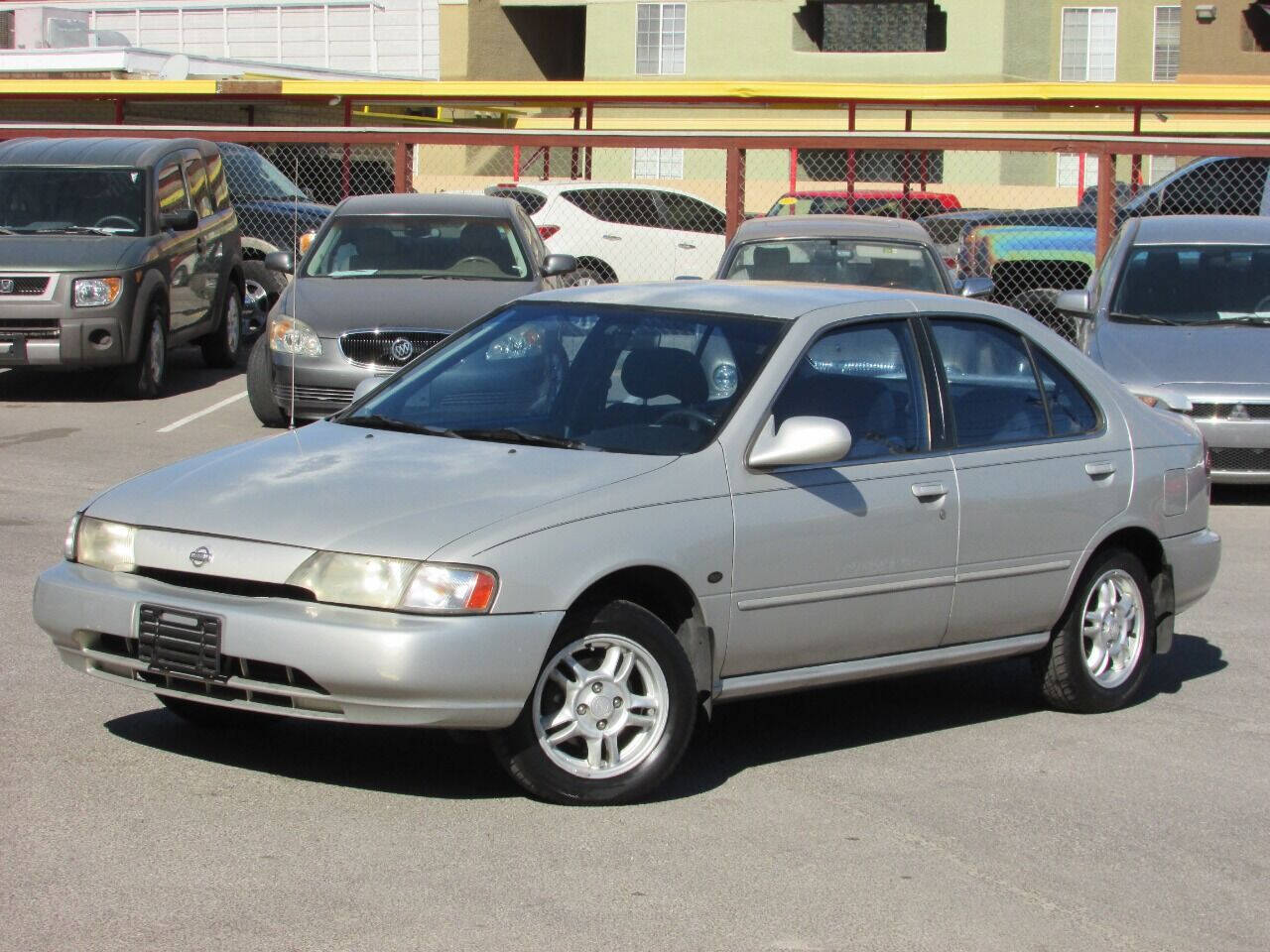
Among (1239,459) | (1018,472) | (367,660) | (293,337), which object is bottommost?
(1239,459)

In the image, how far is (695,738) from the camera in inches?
254

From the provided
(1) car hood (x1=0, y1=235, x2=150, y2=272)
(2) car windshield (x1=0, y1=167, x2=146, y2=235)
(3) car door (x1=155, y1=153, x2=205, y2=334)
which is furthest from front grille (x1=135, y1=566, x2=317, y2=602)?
(2) car windshield (x1=0, y1=167, x2=146, y2=235)

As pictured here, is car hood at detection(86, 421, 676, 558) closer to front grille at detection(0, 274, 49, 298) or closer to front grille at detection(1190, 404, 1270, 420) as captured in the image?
front grille at detection(1190, 404, 1270, 420)

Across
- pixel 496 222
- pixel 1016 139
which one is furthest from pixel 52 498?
pixel 1016 139

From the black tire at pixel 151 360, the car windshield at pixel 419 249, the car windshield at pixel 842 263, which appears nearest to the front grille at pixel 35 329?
the black tire at pixel 151 360

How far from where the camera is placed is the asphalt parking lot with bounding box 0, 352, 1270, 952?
4.57 m

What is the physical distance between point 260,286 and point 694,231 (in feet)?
19.2

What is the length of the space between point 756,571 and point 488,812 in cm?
108

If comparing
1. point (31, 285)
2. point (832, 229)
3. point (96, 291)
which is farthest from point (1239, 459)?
point (31, 285)

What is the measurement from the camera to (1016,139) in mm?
16141

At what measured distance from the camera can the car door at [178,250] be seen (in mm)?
15602

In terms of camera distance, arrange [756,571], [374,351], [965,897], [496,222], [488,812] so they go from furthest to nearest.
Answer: [496,222], [374,351], [756,571], [488,812], [965,897]

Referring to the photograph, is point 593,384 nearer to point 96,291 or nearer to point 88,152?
point 96,291

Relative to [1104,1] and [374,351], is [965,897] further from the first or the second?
[1104,1]
